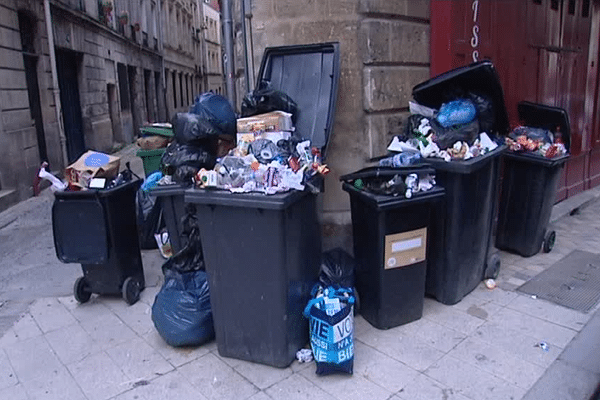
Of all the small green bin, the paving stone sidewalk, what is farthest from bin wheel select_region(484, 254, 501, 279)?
the small green bin

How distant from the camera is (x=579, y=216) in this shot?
232 inches

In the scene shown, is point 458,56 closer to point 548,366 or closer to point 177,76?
point 548,366

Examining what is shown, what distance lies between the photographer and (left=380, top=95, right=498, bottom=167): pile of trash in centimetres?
325

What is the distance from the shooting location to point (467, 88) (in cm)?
362

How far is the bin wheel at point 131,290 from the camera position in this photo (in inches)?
138

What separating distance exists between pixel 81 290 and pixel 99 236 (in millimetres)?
562

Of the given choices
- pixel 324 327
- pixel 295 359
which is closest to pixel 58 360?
pixel 295 359

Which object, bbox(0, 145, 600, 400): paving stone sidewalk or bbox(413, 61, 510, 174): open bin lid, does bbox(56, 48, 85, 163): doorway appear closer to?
bbox(0, 145, 600, 400): paving stone sidewalk

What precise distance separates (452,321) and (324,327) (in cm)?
114

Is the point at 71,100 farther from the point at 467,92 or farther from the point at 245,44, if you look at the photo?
the point at 467,92

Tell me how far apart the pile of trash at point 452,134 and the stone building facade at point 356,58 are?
334 mm

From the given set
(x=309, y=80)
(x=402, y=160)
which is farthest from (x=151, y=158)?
(x=402, y=160)

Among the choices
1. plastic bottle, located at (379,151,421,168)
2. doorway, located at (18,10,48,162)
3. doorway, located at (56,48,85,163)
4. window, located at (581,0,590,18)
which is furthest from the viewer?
doorway, located at (56,48,85,163)

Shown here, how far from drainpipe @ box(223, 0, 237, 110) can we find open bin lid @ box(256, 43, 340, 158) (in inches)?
48.4
